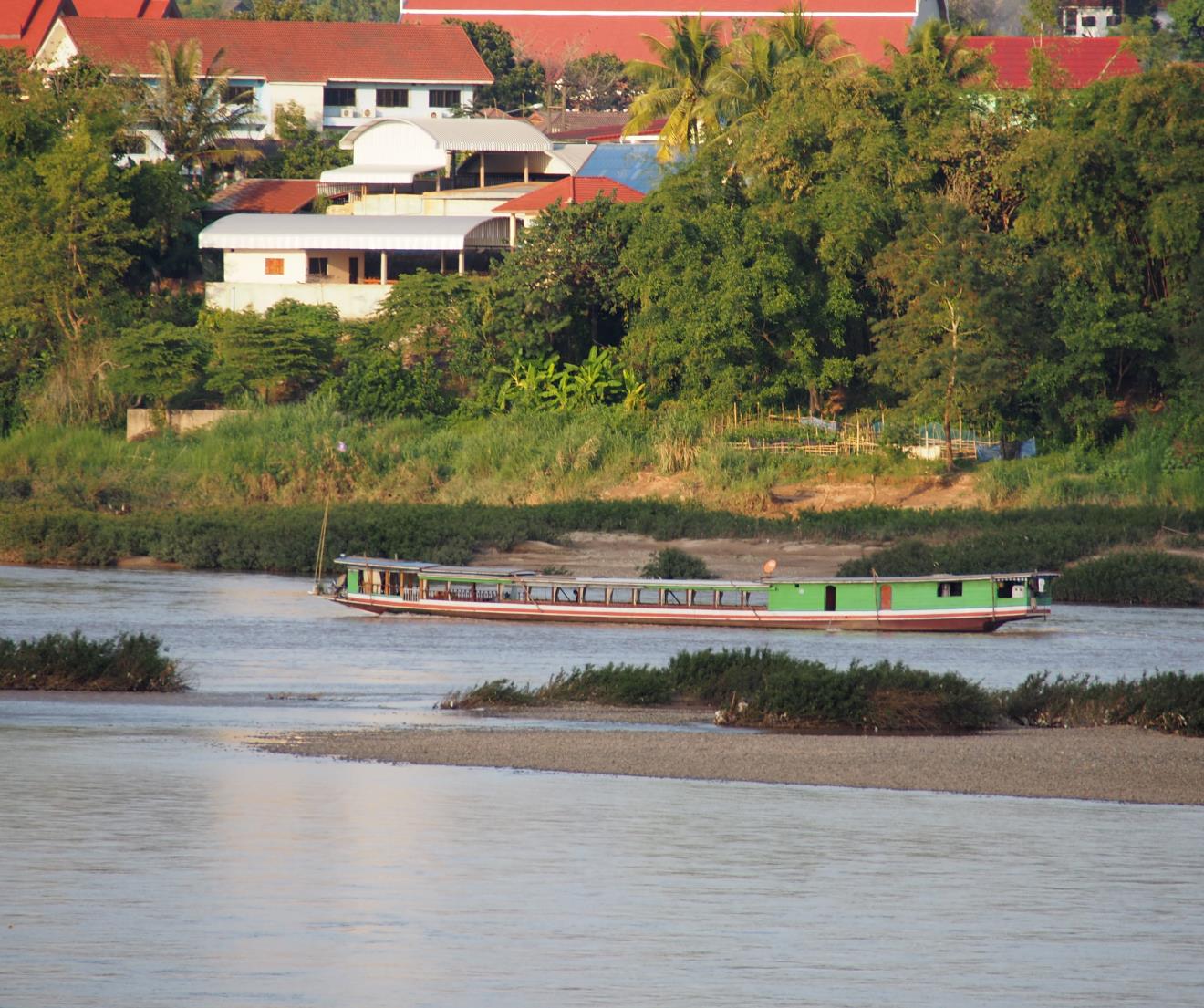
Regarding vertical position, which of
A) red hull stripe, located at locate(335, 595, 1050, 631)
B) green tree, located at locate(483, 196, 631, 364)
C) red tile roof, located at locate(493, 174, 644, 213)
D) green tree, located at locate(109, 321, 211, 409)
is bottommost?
red hull stripe, located at locate(335, 595, 1050, 631)

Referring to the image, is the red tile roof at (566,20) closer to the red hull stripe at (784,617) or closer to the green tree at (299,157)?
the green tree at (299,157)

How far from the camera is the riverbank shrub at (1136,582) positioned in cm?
3838

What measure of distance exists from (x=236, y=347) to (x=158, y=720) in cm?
3145

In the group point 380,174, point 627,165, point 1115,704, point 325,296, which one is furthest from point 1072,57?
point 1115,704

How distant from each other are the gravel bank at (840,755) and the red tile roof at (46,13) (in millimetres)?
69927

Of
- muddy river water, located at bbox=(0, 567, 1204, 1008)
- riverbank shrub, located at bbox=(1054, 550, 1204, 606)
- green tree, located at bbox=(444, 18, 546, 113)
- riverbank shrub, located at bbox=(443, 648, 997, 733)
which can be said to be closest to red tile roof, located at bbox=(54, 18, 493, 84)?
green tree, located at bbox=(444, 18, 546, 113)

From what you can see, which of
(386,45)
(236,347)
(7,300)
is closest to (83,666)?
(236,347)

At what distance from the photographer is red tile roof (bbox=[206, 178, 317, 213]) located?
6425cm

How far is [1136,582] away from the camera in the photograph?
127 ft

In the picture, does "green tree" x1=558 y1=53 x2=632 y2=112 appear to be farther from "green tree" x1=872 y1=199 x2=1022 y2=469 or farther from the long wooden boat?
the long wooden boat

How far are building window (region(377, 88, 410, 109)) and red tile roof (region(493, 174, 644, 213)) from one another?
25098mm

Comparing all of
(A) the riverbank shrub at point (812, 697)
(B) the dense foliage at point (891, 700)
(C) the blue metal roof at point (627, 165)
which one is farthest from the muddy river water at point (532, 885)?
(C) the blue metal roof at point (627, 165)

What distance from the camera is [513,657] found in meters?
30.4

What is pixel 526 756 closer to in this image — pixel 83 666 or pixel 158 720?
pixel 158 720
